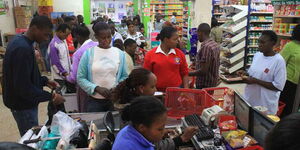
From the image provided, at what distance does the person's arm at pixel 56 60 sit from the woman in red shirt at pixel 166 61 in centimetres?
185

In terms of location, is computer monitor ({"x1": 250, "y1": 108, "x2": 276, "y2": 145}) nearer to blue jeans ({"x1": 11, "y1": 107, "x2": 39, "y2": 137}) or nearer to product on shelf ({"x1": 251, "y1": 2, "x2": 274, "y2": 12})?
blue jeans ({"x1": 11, "y1": 107, "x2": 39, "y2": 137})

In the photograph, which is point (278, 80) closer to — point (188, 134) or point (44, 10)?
point (188, 134)

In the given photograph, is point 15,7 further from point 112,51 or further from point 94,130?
point 94,130

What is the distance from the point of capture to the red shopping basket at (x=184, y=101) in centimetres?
269

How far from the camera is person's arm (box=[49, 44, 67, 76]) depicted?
4.26m

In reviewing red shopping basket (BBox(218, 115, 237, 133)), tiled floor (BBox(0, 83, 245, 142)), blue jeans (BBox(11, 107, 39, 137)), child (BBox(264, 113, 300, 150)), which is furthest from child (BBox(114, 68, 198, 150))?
tiled floor (BBox(0, 83, 245, 142))

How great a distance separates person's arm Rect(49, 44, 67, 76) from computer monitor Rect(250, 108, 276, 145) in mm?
3314

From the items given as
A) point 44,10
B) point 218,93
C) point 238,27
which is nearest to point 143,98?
point 218,93

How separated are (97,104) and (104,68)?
1.47 feet

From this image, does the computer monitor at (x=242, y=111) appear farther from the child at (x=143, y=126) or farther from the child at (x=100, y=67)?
the child at (x=100, y=67)

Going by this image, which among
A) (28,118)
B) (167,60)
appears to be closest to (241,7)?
(167,60)

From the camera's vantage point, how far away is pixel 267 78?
310 cm

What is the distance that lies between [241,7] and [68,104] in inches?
249

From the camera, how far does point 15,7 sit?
29.4 feet
